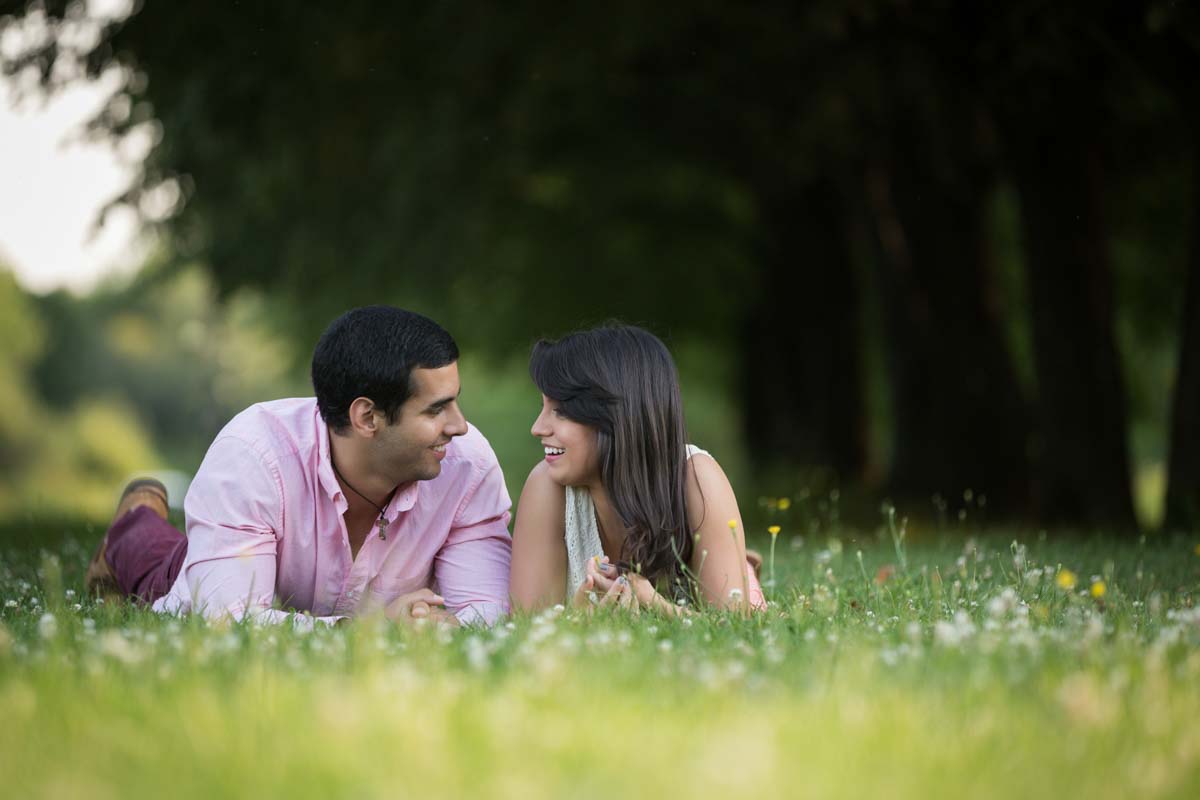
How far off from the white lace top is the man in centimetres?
35

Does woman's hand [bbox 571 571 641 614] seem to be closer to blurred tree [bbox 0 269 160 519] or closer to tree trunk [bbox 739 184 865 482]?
tree trunk [bbox 739 184 865 482]

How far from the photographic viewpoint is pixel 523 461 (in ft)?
89.5

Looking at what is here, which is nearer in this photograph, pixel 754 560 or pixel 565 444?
pixel 565 444

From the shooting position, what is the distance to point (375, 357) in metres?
5.27

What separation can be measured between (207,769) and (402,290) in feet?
50.0

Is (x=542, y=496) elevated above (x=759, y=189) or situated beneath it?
situated beneath

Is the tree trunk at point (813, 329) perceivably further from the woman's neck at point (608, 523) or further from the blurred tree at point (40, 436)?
the blurred tree at point (40, 436)

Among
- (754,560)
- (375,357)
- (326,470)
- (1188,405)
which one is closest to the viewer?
(375,357)

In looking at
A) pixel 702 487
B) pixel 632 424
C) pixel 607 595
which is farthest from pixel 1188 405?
pixel 607 595

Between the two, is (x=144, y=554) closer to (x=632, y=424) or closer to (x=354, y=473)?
(x=354, y=473)

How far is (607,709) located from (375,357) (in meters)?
2.56

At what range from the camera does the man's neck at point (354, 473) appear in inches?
215

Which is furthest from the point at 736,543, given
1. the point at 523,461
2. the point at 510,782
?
the point at 523,461

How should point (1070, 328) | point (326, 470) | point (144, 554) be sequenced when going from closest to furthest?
1. point (326, 470)
2. point (144, 554)
3. point (1070, 328)
